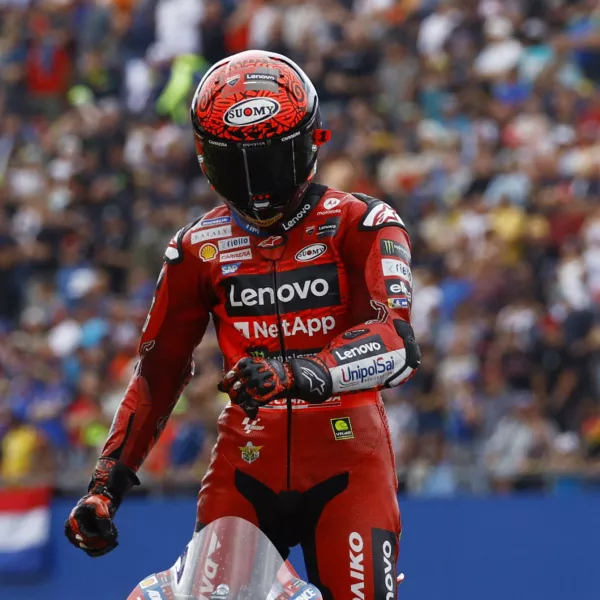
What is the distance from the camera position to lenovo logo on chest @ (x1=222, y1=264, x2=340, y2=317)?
578 centimetres

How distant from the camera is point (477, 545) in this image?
11.5 meters

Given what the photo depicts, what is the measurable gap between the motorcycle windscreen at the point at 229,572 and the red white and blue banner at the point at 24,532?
24.4ft

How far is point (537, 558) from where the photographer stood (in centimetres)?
1141

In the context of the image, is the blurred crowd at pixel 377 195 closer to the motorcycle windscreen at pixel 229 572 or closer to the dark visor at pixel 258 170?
the dark visor at pixel 258 170

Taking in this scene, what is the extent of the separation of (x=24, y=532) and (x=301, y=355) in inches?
284

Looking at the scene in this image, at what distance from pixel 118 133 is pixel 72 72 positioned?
1987 mm

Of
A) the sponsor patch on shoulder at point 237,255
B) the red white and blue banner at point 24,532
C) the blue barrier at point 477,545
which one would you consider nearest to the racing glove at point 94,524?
the sponsor patch on shoulder at point 237,255

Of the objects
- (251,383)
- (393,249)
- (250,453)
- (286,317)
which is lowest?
(251,383)

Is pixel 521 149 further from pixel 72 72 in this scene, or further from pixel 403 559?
pixel 72 72

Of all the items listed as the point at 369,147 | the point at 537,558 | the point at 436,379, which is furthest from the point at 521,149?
the point at 537,558

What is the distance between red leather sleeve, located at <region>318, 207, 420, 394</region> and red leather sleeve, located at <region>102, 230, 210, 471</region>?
2.08 feet

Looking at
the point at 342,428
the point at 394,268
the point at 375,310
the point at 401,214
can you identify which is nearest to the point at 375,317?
the point at 375,310

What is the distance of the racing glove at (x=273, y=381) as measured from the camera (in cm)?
478

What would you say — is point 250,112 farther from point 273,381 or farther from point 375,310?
point 273,381
